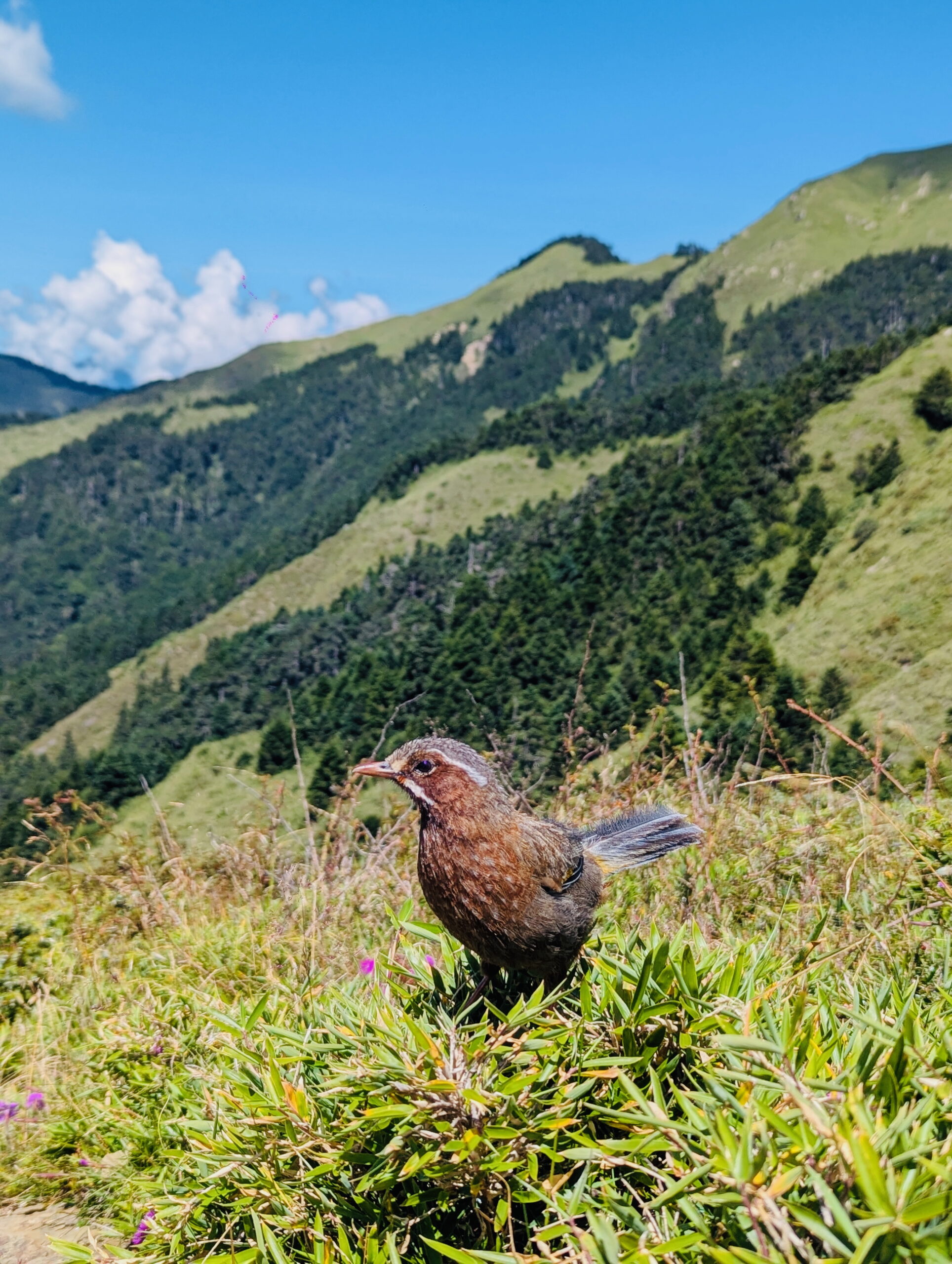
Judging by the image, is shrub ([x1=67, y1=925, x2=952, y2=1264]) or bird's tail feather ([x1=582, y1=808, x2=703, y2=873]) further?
bird's tail feather ([x1=582, y1=808, x2=703, y2=873])

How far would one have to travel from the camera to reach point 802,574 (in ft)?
192

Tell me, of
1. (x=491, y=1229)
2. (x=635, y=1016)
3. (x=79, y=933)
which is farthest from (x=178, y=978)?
(x=635, y=1016)

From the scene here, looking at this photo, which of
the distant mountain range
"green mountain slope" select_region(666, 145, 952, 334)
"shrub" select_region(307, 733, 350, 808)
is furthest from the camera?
"green mountain slope" select_region(666, 145, 952, 334)

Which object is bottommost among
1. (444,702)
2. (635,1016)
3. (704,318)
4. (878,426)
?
(444,702)

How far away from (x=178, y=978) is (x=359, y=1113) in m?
2.36

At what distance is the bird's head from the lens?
278 centimetres

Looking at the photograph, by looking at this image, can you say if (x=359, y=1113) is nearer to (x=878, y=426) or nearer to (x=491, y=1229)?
(x=491, y=1229)

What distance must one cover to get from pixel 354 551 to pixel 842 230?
15372 centimetres

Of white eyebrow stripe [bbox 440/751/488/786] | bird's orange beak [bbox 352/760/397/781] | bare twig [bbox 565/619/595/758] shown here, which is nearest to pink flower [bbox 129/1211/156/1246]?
bird's orange beak [bbox 352/760/397/781]

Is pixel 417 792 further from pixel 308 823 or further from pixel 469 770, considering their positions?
pixel 308 823

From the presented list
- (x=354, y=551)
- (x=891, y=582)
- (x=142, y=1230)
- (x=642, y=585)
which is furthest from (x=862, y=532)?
(x=354, y=551)

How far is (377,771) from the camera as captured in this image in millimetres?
2887

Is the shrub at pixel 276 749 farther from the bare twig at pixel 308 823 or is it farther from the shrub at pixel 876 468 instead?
the bare twig at pixel 308 823

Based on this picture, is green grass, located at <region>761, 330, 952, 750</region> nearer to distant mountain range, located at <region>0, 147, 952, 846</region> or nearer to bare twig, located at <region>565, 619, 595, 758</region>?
distant mountain range, located at <region>0, 147, 952, 846</region>
